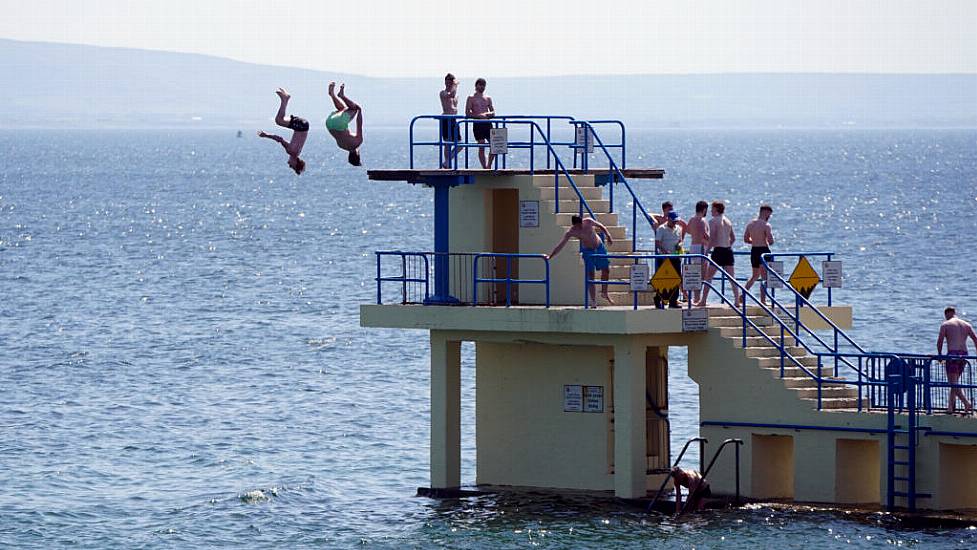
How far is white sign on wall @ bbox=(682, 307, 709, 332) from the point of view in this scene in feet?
104

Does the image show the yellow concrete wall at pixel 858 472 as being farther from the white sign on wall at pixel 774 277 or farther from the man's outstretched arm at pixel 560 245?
the man's outstretched arm at pixel 560 245

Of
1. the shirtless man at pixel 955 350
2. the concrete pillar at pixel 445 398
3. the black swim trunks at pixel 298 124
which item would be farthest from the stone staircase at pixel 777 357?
the black swim trunks at pixel 298 124

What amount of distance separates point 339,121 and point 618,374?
17.4 ft

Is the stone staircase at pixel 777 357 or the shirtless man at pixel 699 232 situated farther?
the shirtless man at pixel 699 232

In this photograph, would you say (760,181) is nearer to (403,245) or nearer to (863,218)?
(863,218)

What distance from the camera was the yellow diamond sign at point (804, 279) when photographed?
34062 millimetres

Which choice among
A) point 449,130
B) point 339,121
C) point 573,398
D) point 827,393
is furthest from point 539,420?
point 339,121

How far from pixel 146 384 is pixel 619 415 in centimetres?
2325

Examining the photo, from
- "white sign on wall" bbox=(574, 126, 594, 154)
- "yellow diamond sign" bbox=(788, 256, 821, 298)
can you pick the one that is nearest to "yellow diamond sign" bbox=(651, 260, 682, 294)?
"white sign on wall" bbox=(574, 126, 594, 154)

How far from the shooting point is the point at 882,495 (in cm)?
Result: 3125

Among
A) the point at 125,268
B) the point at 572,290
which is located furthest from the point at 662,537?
the point at 125,268

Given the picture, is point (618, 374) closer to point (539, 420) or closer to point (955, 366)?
point (539, 420)

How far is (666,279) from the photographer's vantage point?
3166cm

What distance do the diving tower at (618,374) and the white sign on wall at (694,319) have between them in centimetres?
3
